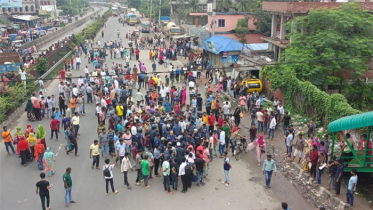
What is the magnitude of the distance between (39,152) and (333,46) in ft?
53.9

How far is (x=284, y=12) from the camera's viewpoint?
27.0 meters

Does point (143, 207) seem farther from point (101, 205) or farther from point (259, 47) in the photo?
point (259, 47)

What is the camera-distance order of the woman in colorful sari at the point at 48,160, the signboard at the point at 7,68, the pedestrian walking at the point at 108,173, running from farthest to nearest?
the signboard at the point at 7,68, the woman in colorful sari at the point at 48,160, the pedestrian walking at the point at 108,173

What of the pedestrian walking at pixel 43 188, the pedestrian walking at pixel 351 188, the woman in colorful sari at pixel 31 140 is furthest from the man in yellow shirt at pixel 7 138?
Answer: the pedestrian walking at pixel 351 188

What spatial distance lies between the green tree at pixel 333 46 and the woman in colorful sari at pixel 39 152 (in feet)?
45.6

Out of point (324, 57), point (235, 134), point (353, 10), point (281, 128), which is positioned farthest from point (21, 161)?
point (353, 10)

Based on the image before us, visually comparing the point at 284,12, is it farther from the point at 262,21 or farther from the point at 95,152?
the point at 95,152

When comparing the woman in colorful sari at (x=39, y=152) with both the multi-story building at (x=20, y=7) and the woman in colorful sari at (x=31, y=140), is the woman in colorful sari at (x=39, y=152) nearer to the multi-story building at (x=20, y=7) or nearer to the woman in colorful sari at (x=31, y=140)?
the woman in colorful sari at (x=31, y=140)

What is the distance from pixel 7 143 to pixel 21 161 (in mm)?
1121

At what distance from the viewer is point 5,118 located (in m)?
18.1

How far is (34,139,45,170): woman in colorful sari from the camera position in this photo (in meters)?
13.1

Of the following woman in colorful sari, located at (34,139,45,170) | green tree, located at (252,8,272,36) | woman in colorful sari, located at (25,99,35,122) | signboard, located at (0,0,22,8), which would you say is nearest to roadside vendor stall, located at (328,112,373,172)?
woman in colorful sari, located at (34,139,45,170)

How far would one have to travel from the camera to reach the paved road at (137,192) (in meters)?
11.4

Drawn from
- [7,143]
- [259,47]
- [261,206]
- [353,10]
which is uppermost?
[353,10]
